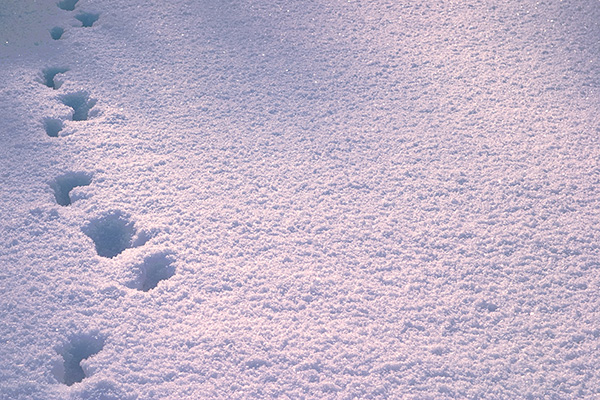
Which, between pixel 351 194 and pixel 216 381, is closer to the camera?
pixel 216 381

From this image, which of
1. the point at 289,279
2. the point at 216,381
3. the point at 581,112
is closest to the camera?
the point at 216,381

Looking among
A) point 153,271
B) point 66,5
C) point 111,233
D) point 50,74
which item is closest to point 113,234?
point 111,233

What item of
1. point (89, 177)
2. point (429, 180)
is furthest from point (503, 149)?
point (89, 177)

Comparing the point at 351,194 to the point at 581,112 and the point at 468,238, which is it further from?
the point at 581,112

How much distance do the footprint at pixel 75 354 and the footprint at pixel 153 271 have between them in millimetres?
142

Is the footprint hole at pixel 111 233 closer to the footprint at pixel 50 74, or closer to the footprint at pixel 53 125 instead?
the footprint at pixel 53 125

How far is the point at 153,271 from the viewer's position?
1203mm

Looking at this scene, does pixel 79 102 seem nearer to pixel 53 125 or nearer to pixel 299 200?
pixel 53 125

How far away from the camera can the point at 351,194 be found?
135cm

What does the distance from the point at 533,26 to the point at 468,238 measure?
3.08ft

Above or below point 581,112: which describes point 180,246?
below

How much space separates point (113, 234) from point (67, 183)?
0.21 metres

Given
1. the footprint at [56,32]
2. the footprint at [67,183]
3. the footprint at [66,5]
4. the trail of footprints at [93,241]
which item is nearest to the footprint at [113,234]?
the trail of footprints at [93,241]

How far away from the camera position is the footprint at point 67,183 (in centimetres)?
134
